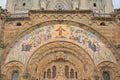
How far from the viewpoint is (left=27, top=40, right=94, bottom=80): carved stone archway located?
18.8 m

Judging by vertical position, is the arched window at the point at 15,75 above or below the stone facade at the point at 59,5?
below

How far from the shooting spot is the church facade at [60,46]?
738 inches

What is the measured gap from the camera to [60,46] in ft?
64.5

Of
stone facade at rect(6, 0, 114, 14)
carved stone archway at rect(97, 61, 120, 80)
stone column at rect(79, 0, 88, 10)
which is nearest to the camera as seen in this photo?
carved stone archway at rect(97, 61, 120, 80)

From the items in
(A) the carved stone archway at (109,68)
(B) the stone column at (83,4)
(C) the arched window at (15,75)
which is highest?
(B) the stone column at (83,4)

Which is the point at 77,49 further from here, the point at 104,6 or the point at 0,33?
the point at 104,6

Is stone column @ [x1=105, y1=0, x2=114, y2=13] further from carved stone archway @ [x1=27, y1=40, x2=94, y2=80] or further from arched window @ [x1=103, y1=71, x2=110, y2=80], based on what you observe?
arched window @ [x1=103, y1=71, x2=110, y2=80]

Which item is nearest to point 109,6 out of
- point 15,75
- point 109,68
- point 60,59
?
point 109,68

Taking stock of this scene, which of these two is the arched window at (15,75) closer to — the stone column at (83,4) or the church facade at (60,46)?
the church facade at (60,46)

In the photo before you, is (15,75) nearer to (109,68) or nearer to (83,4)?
(109,68)

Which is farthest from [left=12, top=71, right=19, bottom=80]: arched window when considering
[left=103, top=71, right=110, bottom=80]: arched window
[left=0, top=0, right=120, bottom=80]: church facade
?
[left=103, top=71, right=110, bottom=80]: arched window

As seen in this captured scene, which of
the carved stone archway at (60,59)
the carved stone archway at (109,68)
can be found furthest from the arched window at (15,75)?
the carved stone archway at (109,68)

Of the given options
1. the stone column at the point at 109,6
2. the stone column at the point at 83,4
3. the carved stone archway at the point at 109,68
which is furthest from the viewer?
the stone column at the point at 109,6

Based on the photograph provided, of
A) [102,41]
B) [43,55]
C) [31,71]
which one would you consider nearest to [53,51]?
[43,55]
